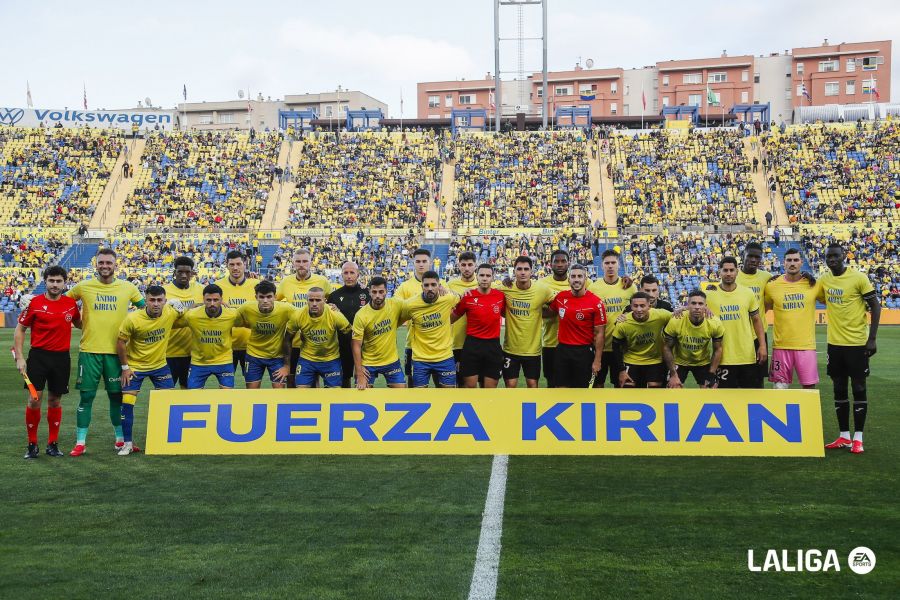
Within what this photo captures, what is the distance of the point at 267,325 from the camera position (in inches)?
372

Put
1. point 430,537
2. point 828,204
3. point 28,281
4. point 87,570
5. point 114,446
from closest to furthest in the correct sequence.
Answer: point 87,570, point 430,537, point 114,446, point 28,281, point 828,204

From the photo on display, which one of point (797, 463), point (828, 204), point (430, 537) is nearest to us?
point (430, 537)

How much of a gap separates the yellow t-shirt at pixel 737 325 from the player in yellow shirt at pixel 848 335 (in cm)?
79

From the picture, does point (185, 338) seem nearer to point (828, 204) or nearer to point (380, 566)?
point (380, 566)

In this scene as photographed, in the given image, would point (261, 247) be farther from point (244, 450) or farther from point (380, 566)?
point (380, 566)

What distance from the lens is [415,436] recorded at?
8.31m

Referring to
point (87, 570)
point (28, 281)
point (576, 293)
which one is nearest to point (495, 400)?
point (576, 293)

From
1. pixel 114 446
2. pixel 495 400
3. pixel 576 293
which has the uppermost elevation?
pixel 576 293

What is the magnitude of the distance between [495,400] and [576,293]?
1.78 m

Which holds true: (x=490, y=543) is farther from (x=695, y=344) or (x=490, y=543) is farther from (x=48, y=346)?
(x=48, y=346)

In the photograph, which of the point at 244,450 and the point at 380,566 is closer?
the point at 380,566

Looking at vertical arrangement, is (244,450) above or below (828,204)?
below

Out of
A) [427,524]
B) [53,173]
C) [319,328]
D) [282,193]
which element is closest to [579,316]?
[319,328]

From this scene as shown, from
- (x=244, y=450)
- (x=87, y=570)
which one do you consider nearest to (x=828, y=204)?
(x=244, y=450)
